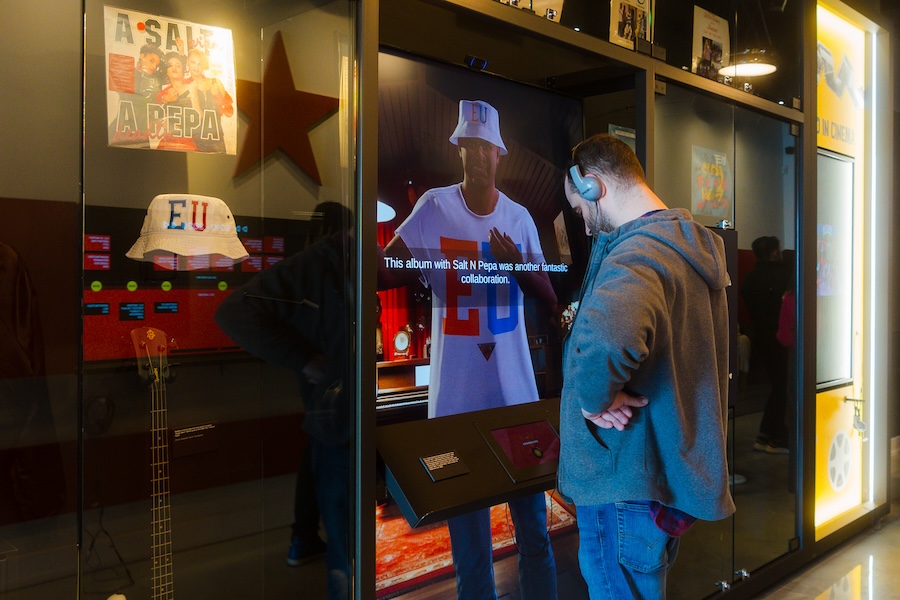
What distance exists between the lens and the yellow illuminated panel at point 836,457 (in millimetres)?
3750

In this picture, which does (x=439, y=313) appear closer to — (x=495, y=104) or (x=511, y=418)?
(x=511, y=418)

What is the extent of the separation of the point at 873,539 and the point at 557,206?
3.01 meters

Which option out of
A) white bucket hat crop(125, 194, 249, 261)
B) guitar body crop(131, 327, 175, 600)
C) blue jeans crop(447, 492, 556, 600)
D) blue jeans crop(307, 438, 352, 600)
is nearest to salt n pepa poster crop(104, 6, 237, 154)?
white bucket hat crop(125, 194, 249, 261)

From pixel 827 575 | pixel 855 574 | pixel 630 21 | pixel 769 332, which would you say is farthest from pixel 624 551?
pixel 855 574

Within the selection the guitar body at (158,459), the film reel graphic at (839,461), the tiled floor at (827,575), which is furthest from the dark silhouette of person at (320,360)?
the film reel graphic at (839,461)

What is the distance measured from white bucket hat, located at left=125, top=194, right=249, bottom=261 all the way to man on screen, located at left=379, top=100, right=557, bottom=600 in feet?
1.78

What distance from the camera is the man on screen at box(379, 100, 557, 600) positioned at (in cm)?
223

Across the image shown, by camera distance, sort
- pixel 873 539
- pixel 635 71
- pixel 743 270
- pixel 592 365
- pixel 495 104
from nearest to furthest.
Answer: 1. pixel 592 365
2. pixel 495 104
3. pixel 635 71
4. pixel 743 270
5. pixel 873 539

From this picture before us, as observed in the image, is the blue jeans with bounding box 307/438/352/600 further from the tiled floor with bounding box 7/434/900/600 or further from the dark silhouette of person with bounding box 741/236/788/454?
the dark silhouette of person with bounding box 741/236/788/454

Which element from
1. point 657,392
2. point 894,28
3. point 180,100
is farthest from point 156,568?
point 894,28

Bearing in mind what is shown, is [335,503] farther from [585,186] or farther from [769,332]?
[769,332]

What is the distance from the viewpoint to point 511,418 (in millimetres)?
2297

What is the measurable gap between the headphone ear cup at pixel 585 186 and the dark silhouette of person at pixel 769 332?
169 cm

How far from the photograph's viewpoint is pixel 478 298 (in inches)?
92.5
